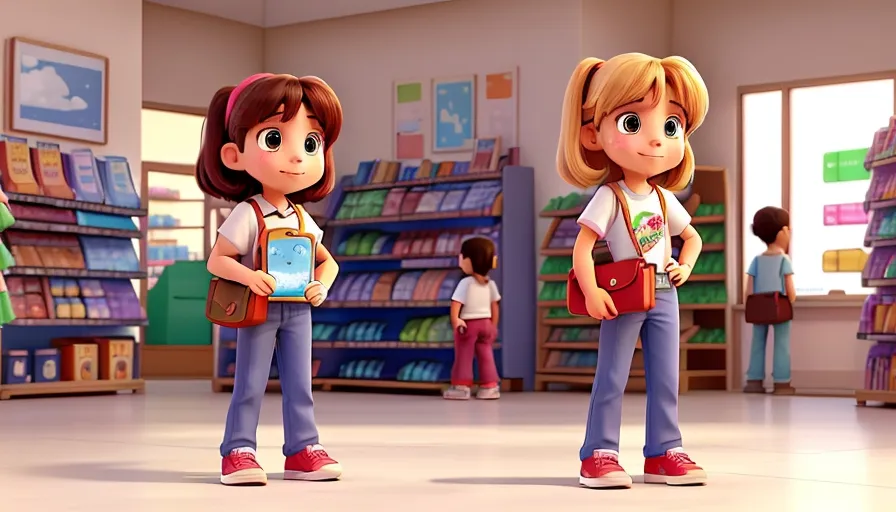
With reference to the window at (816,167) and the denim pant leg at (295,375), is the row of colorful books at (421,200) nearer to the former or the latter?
the window at (816,167)

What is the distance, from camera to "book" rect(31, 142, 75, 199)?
10.0 metres

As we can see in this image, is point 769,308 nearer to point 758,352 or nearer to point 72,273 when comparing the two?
point 758,352

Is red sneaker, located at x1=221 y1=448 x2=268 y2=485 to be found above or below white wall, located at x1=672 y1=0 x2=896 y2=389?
below

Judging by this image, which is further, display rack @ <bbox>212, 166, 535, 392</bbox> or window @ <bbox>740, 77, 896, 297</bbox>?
window @ <bbox>740, 77, 896, 297</bbox>

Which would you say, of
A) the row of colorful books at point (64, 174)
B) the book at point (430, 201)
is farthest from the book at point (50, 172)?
the book at point (430, 201)

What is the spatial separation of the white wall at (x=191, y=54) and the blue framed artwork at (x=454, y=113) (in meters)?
2.24

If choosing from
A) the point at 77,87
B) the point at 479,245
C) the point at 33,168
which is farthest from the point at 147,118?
the point at 479,245

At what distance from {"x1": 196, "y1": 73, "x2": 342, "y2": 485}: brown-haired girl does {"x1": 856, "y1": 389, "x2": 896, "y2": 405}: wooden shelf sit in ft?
18.3

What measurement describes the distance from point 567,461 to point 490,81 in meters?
7.63

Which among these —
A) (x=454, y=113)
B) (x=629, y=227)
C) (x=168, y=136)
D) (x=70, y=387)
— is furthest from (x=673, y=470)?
(x=168, y=136)

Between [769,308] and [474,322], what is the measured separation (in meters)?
2.57

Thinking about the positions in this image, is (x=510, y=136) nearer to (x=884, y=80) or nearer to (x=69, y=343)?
(x=884, y=80)

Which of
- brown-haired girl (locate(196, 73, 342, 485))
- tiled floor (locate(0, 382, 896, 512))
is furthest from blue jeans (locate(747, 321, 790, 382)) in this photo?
brown-haired girl (locate(196, 73, 342, 485))

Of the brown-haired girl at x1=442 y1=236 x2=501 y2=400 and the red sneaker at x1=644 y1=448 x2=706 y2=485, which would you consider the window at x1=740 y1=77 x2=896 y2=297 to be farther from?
the red sneaker at x1=644 y1=448 x2=706 y2=485
